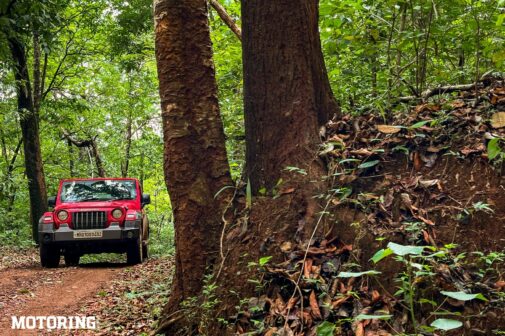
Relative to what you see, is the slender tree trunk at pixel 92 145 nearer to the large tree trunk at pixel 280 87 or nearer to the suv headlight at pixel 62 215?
the suv headlight at pixel 62 215

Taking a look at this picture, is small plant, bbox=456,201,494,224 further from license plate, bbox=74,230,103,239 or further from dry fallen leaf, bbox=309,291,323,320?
license plate, bbox=74,230,103,239

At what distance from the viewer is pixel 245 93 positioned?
4.79 m

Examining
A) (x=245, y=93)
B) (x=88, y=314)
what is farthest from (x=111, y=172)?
(x=245, y=93)

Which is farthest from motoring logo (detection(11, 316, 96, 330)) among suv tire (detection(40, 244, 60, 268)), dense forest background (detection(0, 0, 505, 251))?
suv tire (detection(40, 244, 60, 268))

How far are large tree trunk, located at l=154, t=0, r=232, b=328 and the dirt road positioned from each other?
224cm

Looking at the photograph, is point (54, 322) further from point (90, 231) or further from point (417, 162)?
point (90, 231)

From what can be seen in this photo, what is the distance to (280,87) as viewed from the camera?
4.59m

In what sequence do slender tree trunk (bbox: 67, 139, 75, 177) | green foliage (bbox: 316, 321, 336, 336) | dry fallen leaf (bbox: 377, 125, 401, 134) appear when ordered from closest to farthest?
green foliage (bbox: 316, 321, 336, 336), dry fallen leaf (bbox: 377, 125, 401, 134), slender tree trunk (bbox: 67, 139, 75, 177)

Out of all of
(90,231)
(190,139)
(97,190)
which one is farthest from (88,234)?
(190,139)

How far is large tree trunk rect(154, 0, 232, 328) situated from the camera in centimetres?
476

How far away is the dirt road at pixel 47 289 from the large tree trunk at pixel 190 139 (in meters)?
2.24

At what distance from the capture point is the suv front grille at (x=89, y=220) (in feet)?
34.9

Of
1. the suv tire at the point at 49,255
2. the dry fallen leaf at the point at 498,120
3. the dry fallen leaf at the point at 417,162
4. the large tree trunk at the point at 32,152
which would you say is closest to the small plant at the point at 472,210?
the dry fallen leaf at the point at 417,162

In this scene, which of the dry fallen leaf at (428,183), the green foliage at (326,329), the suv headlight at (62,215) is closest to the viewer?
the green foliage at (326,329)
